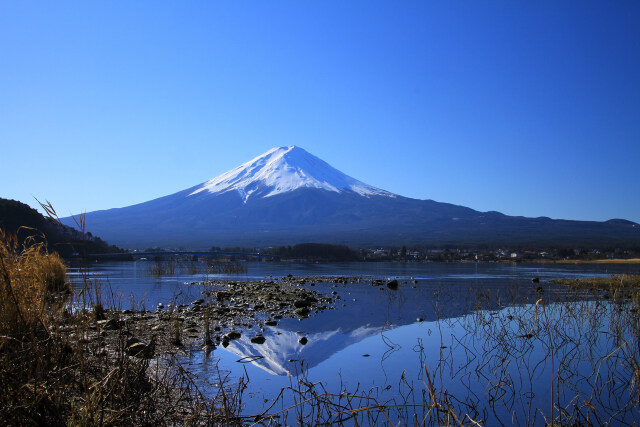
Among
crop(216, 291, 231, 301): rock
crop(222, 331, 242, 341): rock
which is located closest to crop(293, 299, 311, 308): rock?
crop(216, 291, 231, 301): rock

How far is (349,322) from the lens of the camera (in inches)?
484

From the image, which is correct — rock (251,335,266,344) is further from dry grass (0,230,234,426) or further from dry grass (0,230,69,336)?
dry grass (0,230,69,336)

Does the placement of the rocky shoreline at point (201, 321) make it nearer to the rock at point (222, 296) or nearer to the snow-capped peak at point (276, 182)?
the rock at point (222, 296)

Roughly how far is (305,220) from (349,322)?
135 m

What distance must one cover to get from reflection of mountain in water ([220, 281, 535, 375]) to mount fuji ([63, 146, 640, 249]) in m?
77.9

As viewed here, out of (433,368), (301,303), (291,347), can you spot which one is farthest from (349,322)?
(433,368)

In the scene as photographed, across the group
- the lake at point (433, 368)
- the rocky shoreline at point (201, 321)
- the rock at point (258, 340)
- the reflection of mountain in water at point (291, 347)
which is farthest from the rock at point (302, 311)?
the rock at point (258, 340)

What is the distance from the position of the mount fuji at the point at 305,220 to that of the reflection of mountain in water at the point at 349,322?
256 feet

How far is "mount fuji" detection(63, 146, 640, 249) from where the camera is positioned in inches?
4296

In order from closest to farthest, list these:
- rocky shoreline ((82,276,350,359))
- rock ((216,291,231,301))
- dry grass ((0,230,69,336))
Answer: dry grass ((0,230,69,336)), rocky shoreline ((82,276,350,359)), rock ((216,291,231,301))

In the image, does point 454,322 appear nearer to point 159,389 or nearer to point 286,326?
point 286,326

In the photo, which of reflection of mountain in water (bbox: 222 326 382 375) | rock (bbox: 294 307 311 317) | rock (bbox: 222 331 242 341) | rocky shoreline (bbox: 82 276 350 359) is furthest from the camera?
rock (bbox: 294 307 311 317)

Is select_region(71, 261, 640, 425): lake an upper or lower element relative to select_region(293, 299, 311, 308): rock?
lower

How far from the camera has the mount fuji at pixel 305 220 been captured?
109125mm
